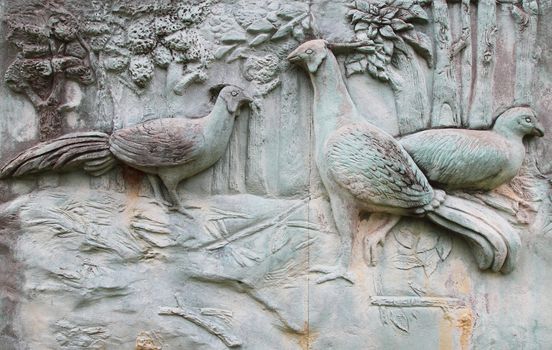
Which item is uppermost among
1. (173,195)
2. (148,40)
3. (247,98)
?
(148,40)

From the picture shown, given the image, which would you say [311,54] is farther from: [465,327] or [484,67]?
[465,327]

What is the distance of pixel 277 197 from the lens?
4.14m

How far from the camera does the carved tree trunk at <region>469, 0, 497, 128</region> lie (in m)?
4.21

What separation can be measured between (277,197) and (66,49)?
1243 mm

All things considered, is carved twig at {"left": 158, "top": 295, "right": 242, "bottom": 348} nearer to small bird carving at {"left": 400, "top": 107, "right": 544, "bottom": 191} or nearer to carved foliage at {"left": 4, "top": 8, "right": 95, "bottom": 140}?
carved foliage at {"left": 4, "top": 8, "right": 95, "bottom": 140}

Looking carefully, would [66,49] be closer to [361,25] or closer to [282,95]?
[282,95]

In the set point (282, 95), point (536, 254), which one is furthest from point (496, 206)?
point (282, 95)

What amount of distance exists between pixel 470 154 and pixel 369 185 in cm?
51

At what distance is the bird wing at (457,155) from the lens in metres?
4.05

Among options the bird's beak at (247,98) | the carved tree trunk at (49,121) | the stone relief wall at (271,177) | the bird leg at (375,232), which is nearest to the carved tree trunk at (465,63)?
the stone relief wall at (271,177)

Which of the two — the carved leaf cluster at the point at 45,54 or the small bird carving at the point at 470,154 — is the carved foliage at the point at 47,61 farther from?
the small bird carving at the point at 470,154

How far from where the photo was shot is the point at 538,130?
4184 millimetres

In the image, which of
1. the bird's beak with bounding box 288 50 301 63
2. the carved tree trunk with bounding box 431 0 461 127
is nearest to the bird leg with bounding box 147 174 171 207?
the bird's beak with bounding box 288 50 301 63

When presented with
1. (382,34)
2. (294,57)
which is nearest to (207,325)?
(294,57)
